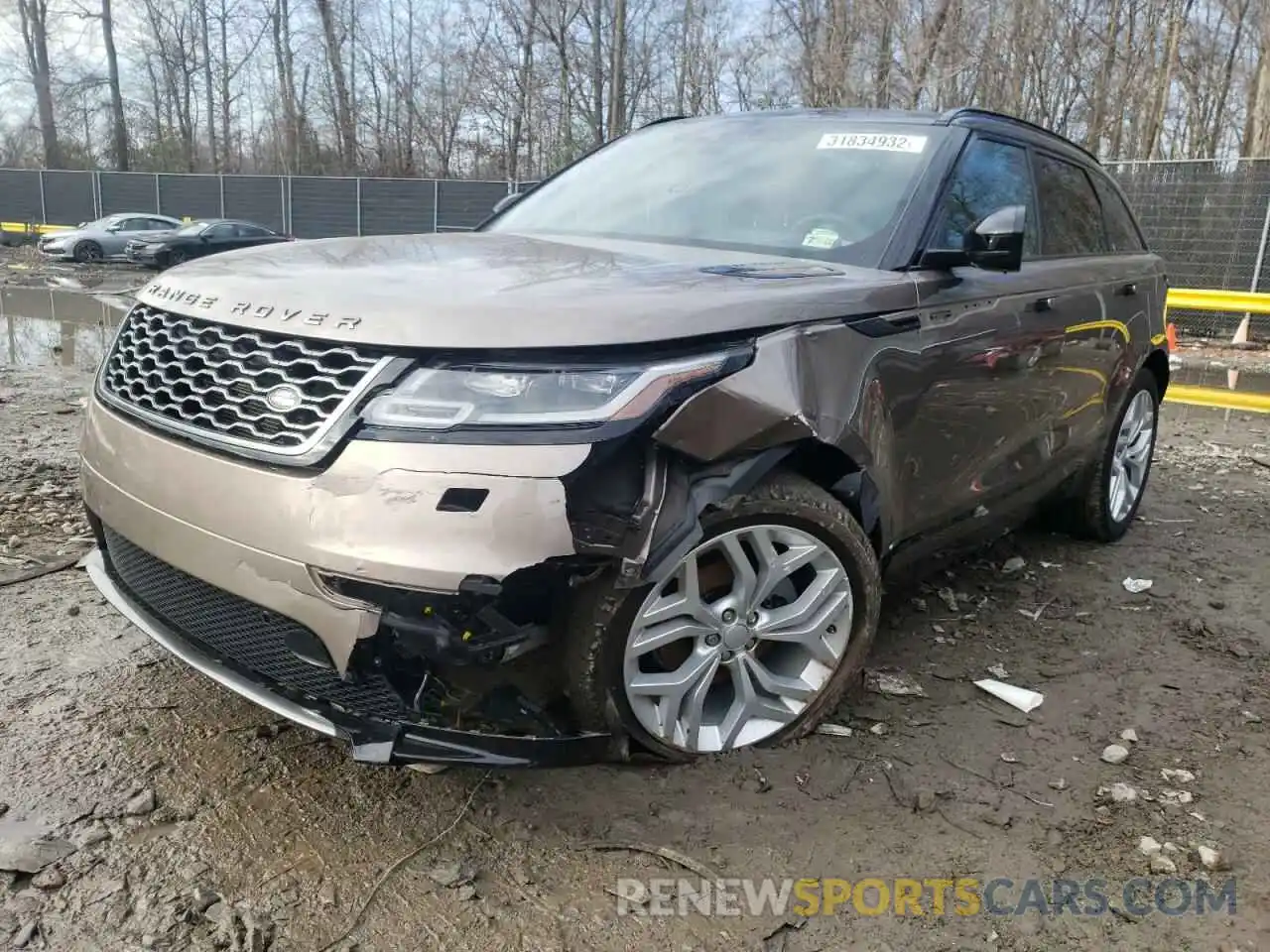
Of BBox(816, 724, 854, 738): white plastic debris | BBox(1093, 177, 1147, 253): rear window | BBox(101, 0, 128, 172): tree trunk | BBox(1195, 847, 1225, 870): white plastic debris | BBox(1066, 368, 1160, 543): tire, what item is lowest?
BBox(1195, 847, 1225, 870): white plastic debris

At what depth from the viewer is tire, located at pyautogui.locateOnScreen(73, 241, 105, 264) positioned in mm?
23250

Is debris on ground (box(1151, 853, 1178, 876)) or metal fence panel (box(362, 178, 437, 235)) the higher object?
metal fence panel (box(362, 178, 437, 235))

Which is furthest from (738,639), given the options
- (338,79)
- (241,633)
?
(338,79)

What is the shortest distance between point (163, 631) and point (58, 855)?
1.75 feet

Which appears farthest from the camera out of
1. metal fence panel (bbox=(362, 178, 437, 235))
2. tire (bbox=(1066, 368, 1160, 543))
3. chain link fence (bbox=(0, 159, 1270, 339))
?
metal fence panel (bbox=(362, 178, 437, 235))

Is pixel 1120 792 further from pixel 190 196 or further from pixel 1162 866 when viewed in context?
pixel 190 196

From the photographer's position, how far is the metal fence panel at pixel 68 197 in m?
34.2

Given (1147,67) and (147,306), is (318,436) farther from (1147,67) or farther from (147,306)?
(1147,67)

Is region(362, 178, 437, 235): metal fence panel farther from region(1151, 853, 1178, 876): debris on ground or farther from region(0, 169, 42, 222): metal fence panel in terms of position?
region(1151, 853, 1178, 876): debris on ground

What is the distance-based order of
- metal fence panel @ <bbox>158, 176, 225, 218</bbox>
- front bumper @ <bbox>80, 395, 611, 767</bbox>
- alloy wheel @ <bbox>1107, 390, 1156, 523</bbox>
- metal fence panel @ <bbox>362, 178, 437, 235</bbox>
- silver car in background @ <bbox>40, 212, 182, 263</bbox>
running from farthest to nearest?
metal fence panel @ <bbox>158, 176, 225, 218</bbox>, metal fence panel @ <bbox>362, 178, 437, 235</bbox>, silver car in background @ <bbox>40, 212, 182, 263</bbox>, alloy wheel @ <bbox>1107, 390, 1156, 523</bbox>, front bumper @ <bbox>80, 395, 611, 767</bbox>

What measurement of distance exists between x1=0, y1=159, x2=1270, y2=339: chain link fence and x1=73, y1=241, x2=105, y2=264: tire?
22.0 feet

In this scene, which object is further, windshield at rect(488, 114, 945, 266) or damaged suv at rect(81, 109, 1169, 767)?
windshield at rect(488, 114, 945, 266)

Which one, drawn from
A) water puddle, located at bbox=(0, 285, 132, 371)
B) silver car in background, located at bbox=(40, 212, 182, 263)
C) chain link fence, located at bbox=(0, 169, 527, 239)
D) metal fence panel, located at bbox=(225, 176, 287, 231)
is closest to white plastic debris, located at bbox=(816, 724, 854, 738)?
water puddle, located at bbox=(0, 285, 132, 371)

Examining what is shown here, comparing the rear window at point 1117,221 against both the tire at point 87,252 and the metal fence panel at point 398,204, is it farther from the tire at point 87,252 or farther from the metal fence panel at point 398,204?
the tire at point 87,252
